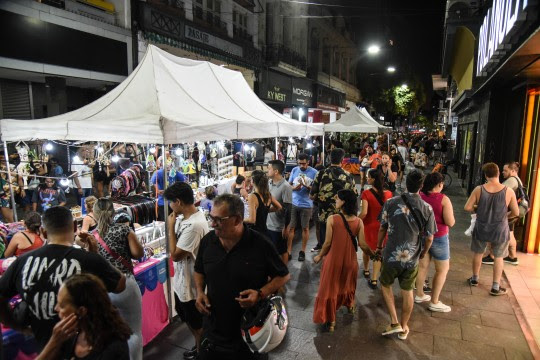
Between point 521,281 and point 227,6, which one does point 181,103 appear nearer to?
point 521,281

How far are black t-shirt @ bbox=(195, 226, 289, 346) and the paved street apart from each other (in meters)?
1.71

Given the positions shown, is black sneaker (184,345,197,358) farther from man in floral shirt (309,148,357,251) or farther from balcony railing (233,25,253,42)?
balcony railing (233,25,253,42)

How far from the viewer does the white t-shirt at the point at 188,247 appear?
3564mm

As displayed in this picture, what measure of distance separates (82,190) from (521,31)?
9.88 metres

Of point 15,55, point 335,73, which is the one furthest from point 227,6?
point 335,73

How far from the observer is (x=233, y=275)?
8.10 ft

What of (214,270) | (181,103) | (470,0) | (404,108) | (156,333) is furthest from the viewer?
(404,108)

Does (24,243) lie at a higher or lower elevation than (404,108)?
lower

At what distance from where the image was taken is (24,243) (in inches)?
171

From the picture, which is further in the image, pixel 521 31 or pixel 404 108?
pixel 404 108

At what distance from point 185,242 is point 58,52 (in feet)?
33.1

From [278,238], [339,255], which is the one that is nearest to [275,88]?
[278,238]

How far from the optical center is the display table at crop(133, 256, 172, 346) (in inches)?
159

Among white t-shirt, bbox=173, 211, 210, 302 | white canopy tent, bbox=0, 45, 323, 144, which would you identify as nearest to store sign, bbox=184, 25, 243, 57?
white canopy tent, bbox=0, 45, 323, 144
